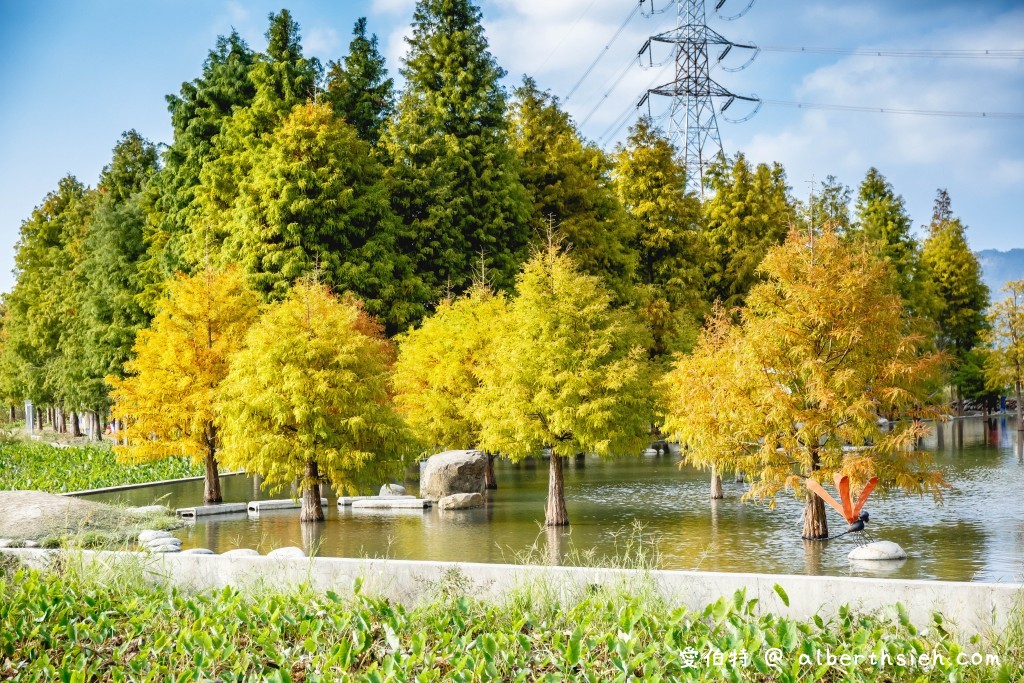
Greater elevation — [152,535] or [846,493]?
[846,493]

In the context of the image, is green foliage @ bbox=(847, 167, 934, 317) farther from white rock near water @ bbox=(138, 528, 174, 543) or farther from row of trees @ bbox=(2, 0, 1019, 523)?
white rock near water @ bbox=(138, 528, 174, 543)

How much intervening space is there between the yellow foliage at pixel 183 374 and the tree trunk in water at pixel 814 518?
1464 centimetres

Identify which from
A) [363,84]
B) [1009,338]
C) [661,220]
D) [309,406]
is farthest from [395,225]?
[1009,338]

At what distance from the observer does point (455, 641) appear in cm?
709

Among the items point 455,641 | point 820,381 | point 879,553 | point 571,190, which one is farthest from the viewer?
point 571,190

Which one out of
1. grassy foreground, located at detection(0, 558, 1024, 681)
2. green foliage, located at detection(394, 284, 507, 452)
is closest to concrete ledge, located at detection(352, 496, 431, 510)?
green foliage, located at detection(394, 284, 507, 452)

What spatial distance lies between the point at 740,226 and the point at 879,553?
30.8 meters

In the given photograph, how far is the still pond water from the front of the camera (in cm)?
1527

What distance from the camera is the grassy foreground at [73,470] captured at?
1072 inches

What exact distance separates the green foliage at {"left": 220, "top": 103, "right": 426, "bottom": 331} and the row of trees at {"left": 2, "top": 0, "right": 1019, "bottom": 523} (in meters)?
0.09

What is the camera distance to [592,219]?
1532 inches

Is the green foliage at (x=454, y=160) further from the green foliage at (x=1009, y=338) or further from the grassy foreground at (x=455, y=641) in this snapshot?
the grassy foreground at (x=455, y=641)

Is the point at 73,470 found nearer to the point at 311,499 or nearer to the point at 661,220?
the point at 311,499

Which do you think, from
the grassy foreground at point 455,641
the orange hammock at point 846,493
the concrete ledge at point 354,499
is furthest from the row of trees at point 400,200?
the grassy foreground at point 455,641
